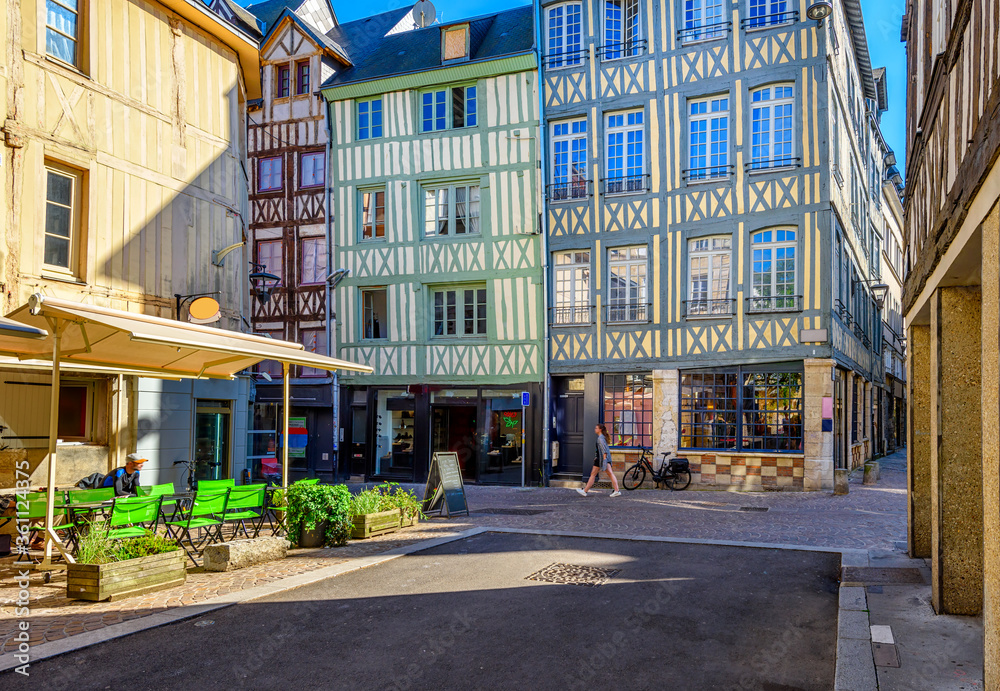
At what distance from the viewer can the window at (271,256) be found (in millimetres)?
23469

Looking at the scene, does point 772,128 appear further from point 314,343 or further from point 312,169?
point 314,343

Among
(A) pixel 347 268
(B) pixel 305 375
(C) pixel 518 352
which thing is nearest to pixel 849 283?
(C) pixel 518 352

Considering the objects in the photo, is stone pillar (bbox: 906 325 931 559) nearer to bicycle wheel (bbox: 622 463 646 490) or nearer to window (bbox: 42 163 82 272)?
bicycle wheel (bbox: 622 463 646 490)

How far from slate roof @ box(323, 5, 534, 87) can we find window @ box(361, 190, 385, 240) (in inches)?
119

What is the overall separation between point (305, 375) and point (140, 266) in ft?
34.4

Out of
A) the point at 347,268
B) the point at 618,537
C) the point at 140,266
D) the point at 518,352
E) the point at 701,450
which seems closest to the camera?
the point at 618,537

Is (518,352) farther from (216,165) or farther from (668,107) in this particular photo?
(216,165)

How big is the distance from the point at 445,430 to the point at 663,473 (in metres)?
5.83

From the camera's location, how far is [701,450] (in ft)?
59.6

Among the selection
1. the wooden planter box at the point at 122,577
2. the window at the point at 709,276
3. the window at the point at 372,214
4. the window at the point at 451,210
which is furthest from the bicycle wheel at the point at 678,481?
the wooden planter box at the point at 122,577

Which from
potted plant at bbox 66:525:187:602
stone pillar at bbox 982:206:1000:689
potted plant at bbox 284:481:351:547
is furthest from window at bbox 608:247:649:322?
stone pillar at bbox 982:206:1000:689

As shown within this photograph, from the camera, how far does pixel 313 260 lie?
23.1 metres

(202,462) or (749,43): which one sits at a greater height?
(749,43)

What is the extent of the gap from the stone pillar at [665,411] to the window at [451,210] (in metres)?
6.02
